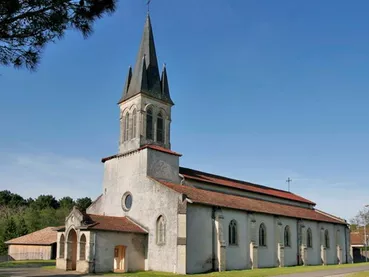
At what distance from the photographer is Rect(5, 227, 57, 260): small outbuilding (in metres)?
54.3

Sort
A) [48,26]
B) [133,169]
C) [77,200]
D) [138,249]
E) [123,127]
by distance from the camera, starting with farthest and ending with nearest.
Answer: [77,200]
[123,127]
[133,169]
[138,249]
[48,26]

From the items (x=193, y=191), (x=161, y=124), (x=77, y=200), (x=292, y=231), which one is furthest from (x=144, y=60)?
(x=77, y=200)

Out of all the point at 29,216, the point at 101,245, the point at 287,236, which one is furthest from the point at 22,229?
the point at 287,236

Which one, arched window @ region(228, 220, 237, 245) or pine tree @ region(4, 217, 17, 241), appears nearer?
arched window @ region(228, 220, 237, 245)

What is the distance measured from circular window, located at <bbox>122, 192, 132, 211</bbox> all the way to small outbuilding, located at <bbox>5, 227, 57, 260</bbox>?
21.1 meters

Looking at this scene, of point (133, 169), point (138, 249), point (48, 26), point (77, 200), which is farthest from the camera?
point (77, 200)

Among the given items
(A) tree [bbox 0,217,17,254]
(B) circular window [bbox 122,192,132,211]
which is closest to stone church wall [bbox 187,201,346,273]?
(B) circular window [bbox 122,192,132,211]

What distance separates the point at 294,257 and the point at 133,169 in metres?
19.8

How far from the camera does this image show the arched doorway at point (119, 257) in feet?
111

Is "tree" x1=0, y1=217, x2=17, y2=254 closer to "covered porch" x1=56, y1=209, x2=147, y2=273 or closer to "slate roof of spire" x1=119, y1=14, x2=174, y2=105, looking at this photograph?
"covered porch" x1=56, y1=209, x2=147, y2=273

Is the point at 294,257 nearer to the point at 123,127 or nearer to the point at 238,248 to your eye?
the point at 238,248

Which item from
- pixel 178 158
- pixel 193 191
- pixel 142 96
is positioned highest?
pixel 142 96

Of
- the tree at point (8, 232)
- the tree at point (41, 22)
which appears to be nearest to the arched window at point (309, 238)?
the tree at point (41, 22)

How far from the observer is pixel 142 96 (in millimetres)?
39562
